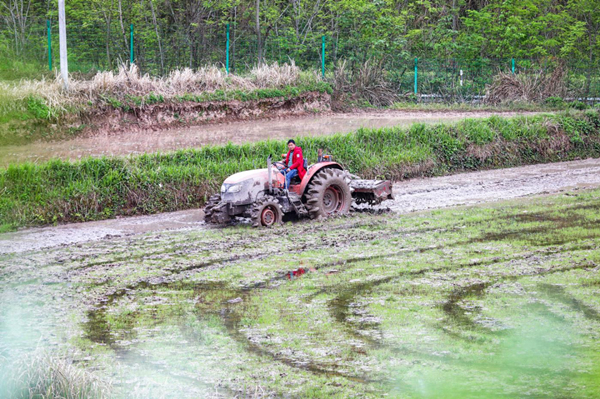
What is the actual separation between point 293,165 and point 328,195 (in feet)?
3.62

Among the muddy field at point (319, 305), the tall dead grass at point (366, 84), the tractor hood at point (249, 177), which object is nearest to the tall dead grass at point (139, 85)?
the tall dead grass at point (366, 84)

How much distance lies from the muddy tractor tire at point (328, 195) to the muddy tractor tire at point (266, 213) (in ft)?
2.45

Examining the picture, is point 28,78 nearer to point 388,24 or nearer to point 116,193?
point 116,193

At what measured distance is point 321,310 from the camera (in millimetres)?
9195

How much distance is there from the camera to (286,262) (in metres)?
11.7

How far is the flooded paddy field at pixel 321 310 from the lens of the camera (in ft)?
22.9

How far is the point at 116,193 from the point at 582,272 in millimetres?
10016

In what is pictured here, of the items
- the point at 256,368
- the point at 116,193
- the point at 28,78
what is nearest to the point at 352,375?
the point at 256,368

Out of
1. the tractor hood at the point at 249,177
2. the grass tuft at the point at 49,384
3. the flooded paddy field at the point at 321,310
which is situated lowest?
the flooded paddy field at the point at 321,310

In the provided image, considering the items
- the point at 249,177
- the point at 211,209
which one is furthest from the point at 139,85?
the point at 249,177

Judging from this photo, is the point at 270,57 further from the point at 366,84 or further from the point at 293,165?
the point at 293,165

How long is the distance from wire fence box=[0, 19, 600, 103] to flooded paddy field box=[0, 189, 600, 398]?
19.3 metres

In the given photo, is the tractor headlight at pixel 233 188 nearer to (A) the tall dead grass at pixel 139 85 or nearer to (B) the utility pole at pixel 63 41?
(A) the tall dead grass at pixel 139 85

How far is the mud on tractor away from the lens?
1425 cm
